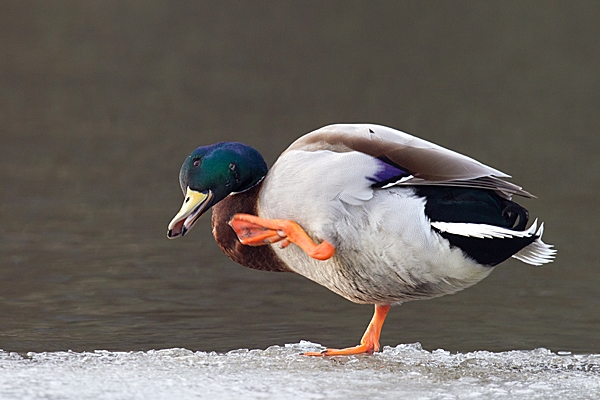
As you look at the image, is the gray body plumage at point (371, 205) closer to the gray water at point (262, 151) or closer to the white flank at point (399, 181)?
the white flank at point (399, 181)

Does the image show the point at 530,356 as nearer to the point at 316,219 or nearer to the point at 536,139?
the point at 316,219

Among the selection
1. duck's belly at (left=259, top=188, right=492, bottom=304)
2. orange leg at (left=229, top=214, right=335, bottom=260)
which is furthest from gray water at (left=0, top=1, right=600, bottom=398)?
orange leg at (left=229, top=214, right=335, bottom=260)

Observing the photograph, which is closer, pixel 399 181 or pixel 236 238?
pixel 399 181

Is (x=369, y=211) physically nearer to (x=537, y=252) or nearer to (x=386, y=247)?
(x=386, y=247)

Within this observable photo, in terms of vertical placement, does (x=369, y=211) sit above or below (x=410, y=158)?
below

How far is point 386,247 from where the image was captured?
4.10m

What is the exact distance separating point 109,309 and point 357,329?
1495 millimetres

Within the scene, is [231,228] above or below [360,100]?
below

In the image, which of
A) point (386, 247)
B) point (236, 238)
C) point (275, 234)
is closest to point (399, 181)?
point (386, 247)

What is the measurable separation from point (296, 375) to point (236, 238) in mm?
649

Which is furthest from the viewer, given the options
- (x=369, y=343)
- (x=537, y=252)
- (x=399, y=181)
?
(x=369, y=343)

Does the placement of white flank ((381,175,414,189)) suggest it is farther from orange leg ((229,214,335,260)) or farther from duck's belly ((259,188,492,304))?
orange leg ((229,214,335,260))

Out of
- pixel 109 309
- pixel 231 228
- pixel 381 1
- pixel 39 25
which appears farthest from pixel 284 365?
pixel 381 1

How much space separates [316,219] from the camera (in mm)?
4094
